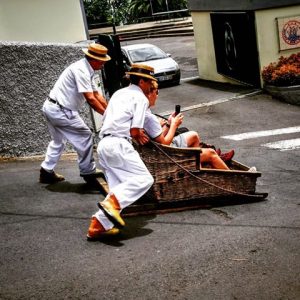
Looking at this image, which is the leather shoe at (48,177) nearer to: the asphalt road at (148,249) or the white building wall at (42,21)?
the asphalt road at (148,249)

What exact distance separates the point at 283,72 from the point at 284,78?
0.60 feet

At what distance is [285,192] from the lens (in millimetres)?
6926

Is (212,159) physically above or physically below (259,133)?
above

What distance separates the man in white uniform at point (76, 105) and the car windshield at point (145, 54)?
13.4 metres

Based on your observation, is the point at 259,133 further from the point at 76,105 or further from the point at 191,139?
the point at 76,105

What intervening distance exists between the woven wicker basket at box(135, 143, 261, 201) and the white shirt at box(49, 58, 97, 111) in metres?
1.31

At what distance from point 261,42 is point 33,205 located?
10929 millimetres

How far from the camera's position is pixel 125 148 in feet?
17.8

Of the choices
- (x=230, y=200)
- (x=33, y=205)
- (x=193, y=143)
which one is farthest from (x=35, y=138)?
(x=230, y=200)

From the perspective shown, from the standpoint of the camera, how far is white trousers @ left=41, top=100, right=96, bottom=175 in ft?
22.4

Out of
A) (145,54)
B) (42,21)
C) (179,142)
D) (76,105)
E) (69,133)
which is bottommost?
(145,54)

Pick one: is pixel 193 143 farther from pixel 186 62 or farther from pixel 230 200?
pixel 186 62

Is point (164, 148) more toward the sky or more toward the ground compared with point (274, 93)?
more toward the sky

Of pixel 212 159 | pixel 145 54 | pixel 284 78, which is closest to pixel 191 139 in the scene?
pixel 212 159
